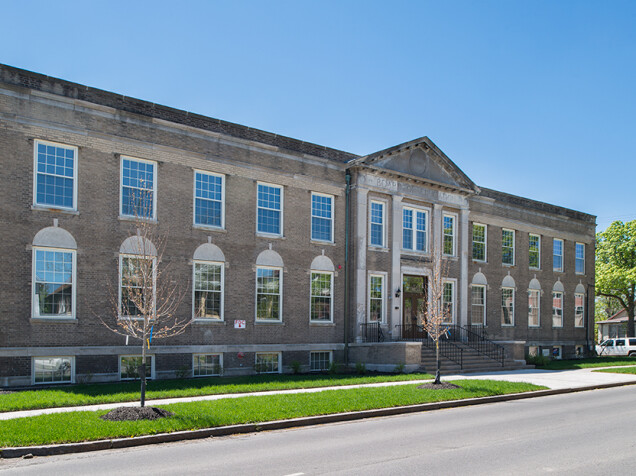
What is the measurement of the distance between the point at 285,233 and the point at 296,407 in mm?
10887

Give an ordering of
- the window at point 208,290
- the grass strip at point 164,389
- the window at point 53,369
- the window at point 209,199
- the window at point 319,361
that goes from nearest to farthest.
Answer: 1. the grass strip at point 164,389
2. the window at point 53,369
3. the window at point 208,290
4. the window at point 209,199
5. the window at point 319,361

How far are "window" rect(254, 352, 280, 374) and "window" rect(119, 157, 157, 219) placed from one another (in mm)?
6655

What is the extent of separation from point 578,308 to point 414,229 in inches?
644

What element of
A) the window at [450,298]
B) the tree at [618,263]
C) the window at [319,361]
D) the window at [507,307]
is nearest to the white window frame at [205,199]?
the window at [319,361]

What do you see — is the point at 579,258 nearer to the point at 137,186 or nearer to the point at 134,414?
the point at 137,186

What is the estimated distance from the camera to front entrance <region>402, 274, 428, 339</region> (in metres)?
27.8

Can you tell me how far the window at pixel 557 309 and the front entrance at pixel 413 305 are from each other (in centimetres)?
1210

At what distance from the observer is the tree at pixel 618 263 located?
165ft

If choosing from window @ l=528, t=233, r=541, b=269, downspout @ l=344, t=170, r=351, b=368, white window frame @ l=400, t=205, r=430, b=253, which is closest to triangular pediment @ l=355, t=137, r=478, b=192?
downspout @ l=344, t=170, r=351, b=368

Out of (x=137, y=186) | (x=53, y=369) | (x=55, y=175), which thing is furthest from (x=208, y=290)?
(x=55, y=175)

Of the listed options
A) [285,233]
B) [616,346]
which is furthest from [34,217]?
[616,346]

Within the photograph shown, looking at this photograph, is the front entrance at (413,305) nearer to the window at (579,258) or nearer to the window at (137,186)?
the window at (137,186)

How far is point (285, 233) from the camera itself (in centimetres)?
2380

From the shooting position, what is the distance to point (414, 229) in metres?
28.2
